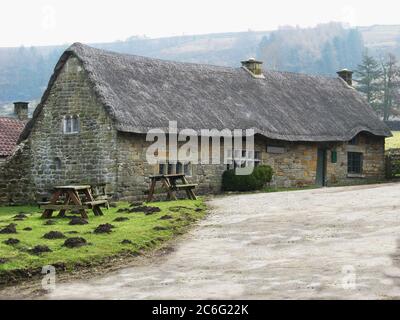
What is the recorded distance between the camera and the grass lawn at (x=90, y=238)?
1284 centimetres

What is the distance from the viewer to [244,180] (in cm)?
2967

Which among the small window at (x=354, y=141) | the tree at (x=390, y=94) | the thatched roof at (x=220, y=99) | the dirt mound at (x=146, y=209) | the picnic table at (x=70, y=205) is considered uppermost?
the tree at (x=390, y=94)

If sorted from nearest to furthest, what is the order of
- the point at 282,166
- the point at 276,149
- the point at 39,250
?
the point at 39,250
the point at 276,149
the point at 282,166

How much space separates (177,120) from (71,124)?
435 cm

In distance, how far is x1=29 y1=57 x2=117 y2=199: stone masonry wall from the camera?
2681 centimetres

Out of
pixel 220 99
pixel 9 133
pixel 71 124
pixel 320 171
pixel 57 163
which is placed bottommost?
pixel 320 171

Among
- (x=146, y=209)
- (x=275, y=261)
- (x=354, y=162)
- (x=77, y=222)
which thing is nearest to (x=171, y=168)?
→ (x=146, y=209)

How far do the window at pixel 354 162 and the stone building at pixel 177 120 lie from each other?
0.17 feet

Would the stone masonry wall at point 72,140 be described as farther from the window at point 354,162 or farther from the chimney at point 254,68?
the window at point 354,162

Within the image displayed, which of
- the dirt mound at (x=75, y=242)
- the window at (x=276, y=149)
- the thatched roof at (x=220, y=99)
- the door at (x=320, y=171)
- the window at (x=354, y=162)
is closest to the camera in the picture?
the dirt mound at (x=75, y=242)

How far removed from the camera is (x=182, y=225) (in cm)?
1806

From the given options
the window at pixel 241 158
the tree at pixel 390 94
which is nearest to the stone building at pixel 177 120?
the window at pixel 241 158

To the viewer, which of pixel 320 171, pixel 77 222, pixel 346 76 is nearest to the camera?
pixel 77 222

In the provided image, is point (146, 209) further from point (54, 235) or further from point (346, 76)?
point (346, 76)
